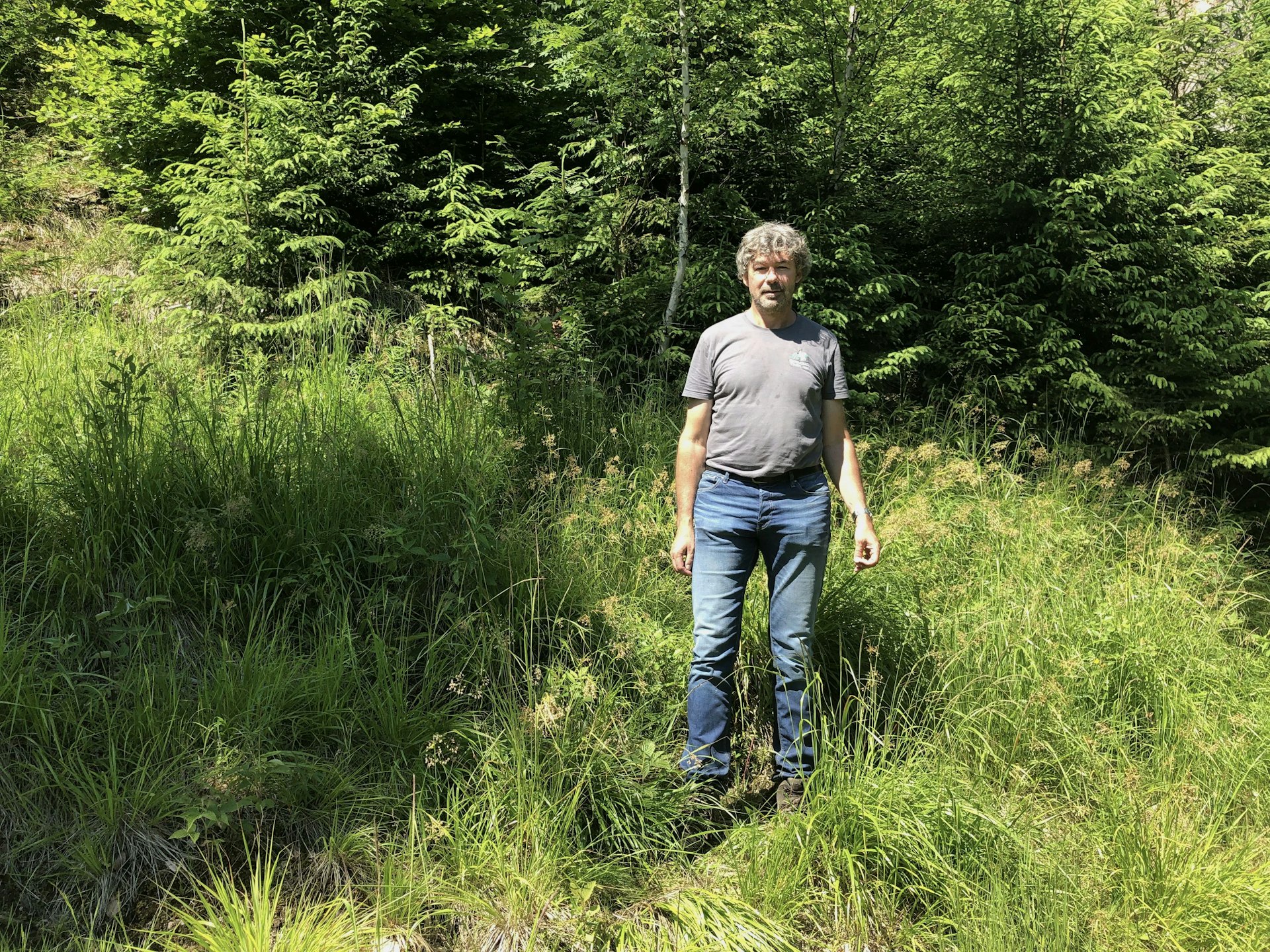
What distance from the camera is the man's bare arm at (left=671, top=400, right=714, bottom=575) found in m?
3.18

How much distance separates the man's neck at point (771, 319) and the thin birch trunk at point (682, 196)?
3.51 meters

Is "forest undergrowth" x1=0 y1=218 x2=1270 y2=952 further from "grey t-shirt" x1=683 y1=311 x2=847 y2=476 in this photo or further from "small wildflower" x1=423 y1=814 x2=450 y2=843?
"grey t-shirt" x1=683 y1=311 x2=847 y2=476

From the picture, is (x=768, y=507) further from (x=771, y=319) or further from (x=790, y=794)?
(x=790, y=794)

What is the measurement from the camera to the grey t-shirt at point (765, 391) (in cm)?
300

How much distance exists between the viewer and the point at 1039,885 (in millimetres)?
2645

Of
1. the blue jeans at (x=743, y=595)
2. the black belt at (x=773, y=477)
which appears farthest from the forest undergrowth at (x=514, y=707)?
the black belt at (x=773, y=477)

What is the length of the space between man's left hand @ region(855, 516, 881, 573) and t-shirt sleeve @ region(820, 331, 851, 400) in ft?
1.63

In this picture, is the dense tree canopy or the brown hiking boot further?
the dense tree canopy

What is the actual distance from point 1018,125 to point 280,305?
627 centimetres

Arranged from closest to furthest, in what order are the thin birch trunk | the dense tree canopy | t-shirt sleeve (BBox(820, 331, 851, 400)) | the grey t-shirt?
the grey t-shirt < t-shirt sleeve (BBox(820, 331, 851, 400)) < the dense tree canopy < the thin birch trunk

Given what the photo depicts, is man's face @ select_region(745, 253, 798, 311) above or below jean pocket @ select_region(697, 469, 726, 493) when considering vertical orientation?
above

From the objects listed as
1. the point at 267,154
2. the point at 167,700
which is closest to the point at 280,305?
the point at 267,154

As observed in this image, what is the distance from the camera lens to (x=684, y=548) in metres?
3.17

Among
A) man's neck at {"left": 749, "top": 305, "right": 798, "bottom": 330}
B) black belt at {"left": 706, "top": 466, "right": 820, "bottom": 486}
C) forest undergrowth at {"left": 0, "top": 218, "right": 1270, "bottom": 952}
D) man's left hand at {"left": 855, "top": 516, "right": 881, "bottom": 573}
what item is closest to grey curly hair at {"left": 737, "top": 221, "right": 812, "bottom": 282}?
man's neck at {"left": 749, "top": 305, "right": 798, "bottom": 330}
